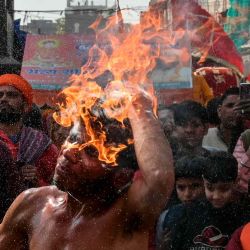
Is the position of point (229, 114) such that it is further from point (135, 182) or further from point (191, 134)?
point (135, 182)

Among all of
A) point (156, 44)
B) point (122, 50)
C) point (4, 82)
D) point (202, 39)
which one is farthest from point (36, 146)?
point (202, 39)

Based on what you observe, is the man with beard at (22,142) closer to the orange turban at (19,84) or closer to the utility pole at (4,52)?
the orange turban at (19,84)

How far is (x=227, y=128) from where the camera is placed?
17.3 ft

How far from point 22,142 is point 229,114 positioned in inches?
68.0

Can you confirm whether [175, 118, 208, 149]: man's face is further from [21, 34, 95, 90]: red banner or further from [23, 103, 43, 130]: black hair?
[21, 34, 95, 90]: red banner

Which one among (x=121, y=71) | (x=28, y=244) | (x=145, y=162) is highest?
(x=121, y=71)

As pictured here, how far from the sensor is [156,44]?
5.52m

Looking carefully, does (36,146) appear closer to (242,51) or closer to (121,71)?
(121,71)

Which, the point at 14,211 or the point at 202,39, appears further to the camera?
the point at 202,39

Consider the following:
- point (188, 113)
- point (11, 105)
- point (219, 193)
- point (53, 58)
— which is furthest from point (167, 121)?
point (53, 58)

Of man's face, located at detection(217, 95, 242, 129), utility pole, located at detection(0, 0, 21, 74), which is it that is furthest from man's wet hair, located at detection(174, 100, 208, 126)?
utility pole, located at detection(0, 0, 21, 74)

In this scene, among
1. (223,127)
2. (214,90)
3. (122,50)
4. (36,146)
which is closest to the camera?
(122,50)

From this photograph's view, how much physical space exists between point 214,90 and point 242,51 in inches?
181

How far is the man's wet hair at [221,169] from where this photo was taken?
425 centimetres
